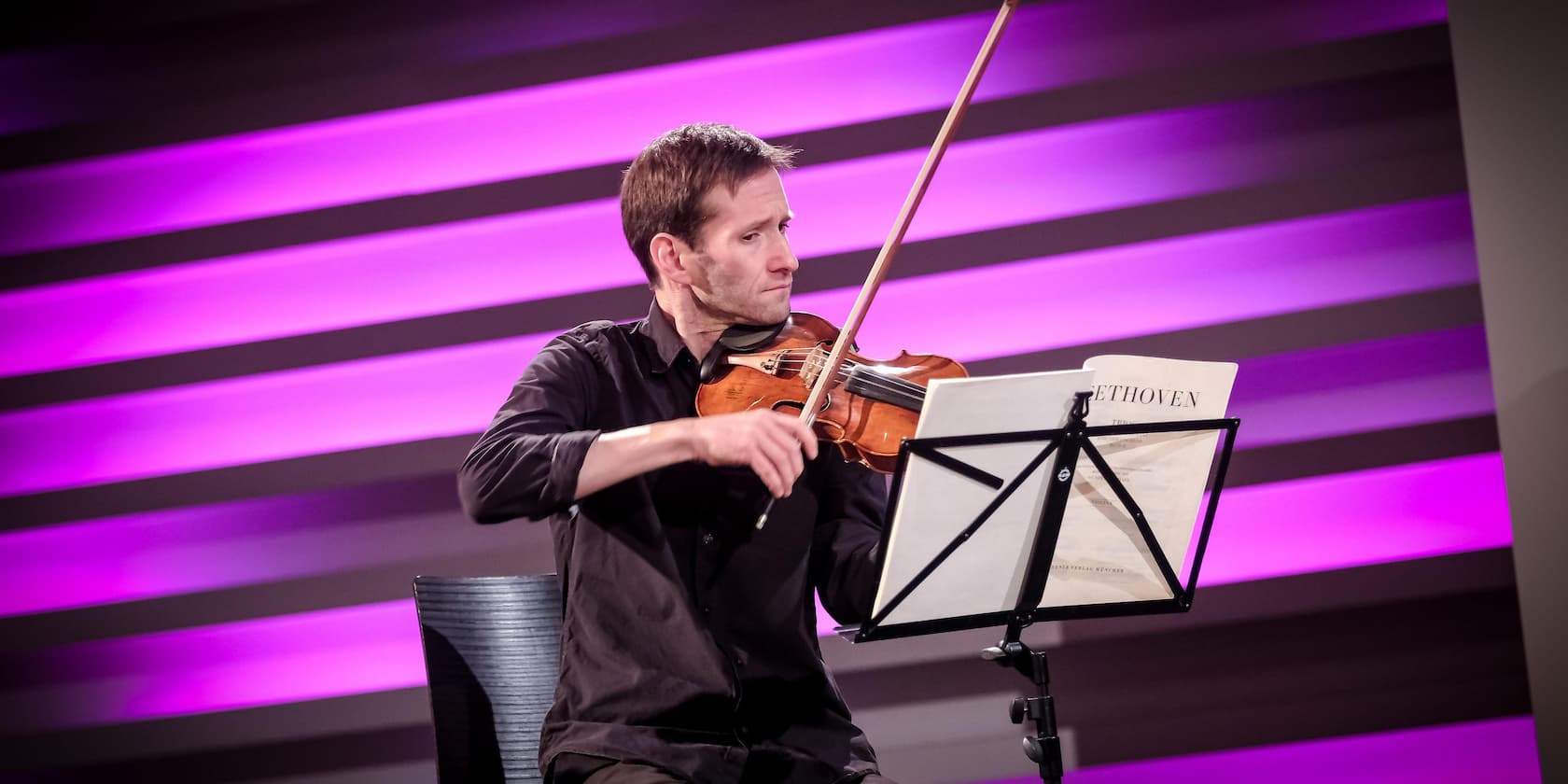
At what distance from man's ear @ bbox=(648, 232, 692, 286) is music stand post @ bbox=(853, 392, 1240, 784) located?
69 centimetres

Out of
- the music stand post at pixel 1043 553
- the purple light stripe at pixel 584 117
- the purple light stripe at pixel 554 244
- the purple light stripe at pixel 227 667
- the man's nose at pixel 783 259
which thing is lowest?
the purple light stripe at pixel 227 667

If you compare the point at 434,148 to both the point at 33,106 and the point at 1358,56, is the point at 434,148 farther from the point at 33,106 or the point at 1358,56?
the point at 1358,56

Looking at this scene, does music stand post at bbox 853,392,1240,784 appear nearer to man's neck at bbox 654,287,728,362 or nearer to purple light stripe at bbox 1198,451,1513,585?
man's neck at bbox 654,287,728,362

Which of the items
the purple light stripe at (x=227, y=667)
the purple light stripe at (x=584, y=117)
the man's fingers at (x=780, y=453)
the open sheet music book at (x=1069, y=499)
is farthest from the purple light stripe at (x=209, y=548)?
the open sheet music book at (x=1069, y=499)

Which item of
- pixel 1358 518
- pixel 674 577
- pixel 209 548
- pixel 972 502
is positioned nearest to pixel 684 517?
pixel 674 577

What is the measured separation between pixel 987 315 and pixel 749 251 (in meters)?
1.06

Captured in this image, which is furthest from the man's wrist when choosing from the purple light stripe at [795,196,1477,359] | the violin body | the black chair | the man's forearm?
the purple light stripe at [795,196,1477,359]

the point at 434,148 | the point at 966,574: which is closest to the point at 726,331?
the point at 966,574

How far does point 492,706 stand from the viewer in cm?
201

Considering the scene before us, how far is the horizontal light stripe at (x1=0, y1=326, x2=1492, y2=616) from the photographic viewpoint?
112 inches

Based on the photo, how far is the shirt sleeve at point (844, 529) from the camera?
204cm

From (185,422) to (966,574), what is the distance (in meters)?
2.28

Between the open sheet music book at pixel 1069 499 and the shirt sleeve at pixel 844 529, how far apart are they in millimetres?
386

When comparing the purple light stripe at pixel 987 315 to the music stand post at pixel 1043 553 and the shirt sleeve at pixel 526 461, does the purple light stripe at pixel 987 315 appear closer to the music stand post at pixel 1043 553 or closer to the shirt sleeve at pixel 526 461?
the shirt sleeve at pixel 526 461
